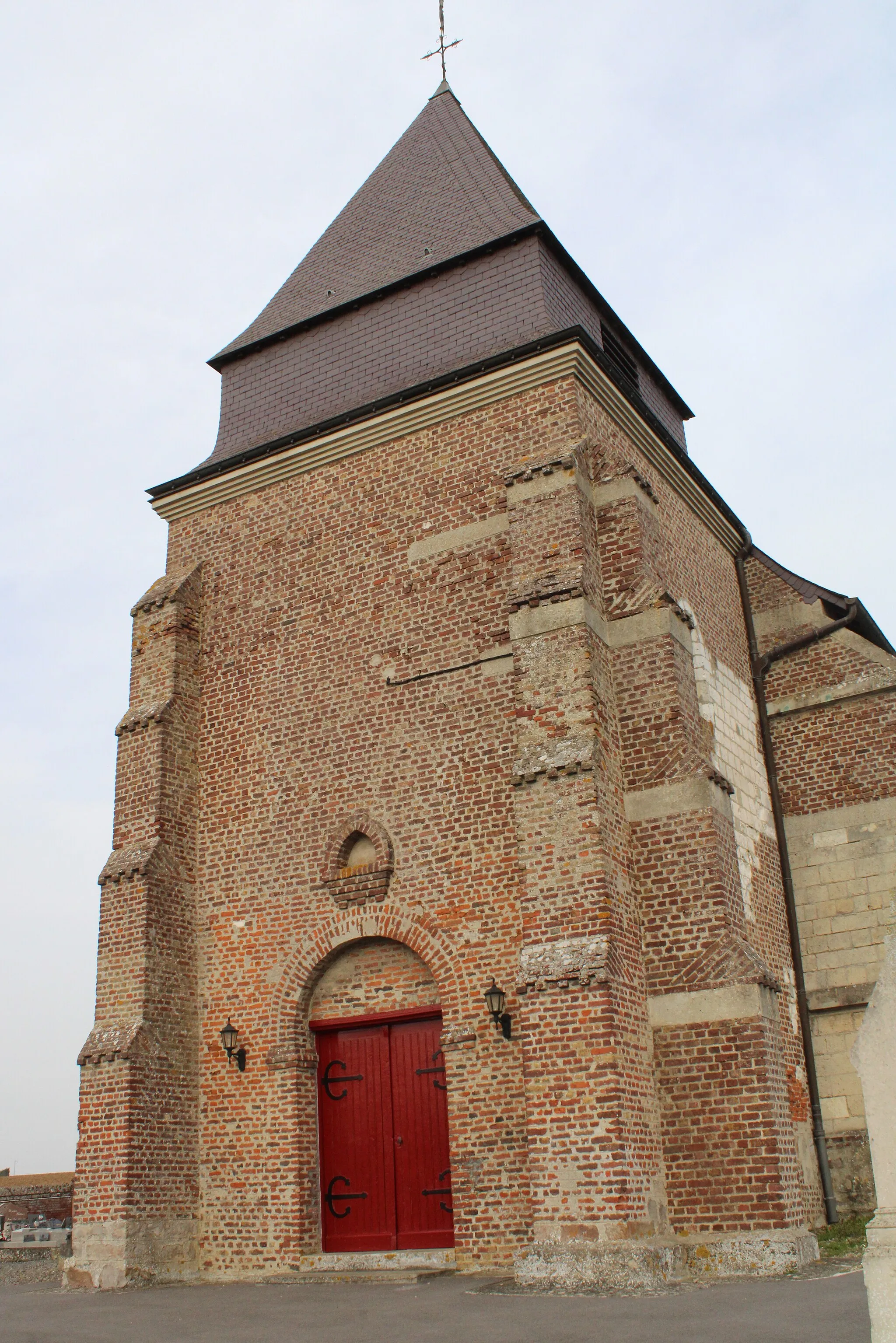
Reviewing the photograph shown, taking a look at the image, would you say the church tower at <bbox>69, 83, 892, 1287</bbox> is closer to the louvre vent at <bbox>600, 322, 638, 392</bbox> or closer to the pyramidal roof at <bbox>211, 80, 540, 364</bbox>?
the pyramidal roof at <bbox>211, 80, 540, 364</bbox>

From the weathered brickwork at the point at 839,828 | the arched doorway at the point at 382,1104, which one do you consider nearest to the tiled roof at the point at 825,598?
the weathered brickwork at the point at 839,828

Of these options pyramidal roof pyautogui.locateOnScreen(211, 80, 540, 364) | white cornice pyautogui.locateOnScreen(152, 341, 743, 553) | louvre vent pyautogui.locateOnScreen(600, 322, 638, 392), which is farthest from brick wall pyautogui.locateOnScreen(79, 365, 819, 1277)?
pyramidal roof pyautogui.locateOnScreen(211, 80, 540, 364)

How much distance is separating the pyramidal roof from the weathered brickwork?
6.59 m

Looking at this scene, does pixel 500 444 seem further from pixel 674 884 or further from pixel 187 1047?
pixel 187 1047

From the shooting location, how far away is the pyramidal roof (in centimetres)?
1559

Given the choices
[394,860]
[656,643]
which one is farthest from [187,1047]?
[656,643]

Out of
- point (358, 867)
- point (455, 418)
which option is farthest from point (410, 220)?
point (358, 867)

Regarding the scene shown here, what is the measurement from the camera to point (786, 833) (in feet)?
47.5

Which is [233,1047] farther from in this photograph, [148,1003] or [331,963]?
[331,963]

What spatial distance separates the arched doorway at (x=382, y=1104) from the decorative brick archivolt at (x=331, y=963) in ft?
0.53

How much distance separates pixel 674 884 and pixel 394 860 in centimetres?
296

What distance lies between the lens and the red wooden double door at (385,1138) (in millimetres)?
11555

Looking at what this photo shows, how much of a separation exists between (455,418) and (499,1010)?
264 inches

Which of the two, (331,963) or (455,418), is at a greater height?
(455,418)
